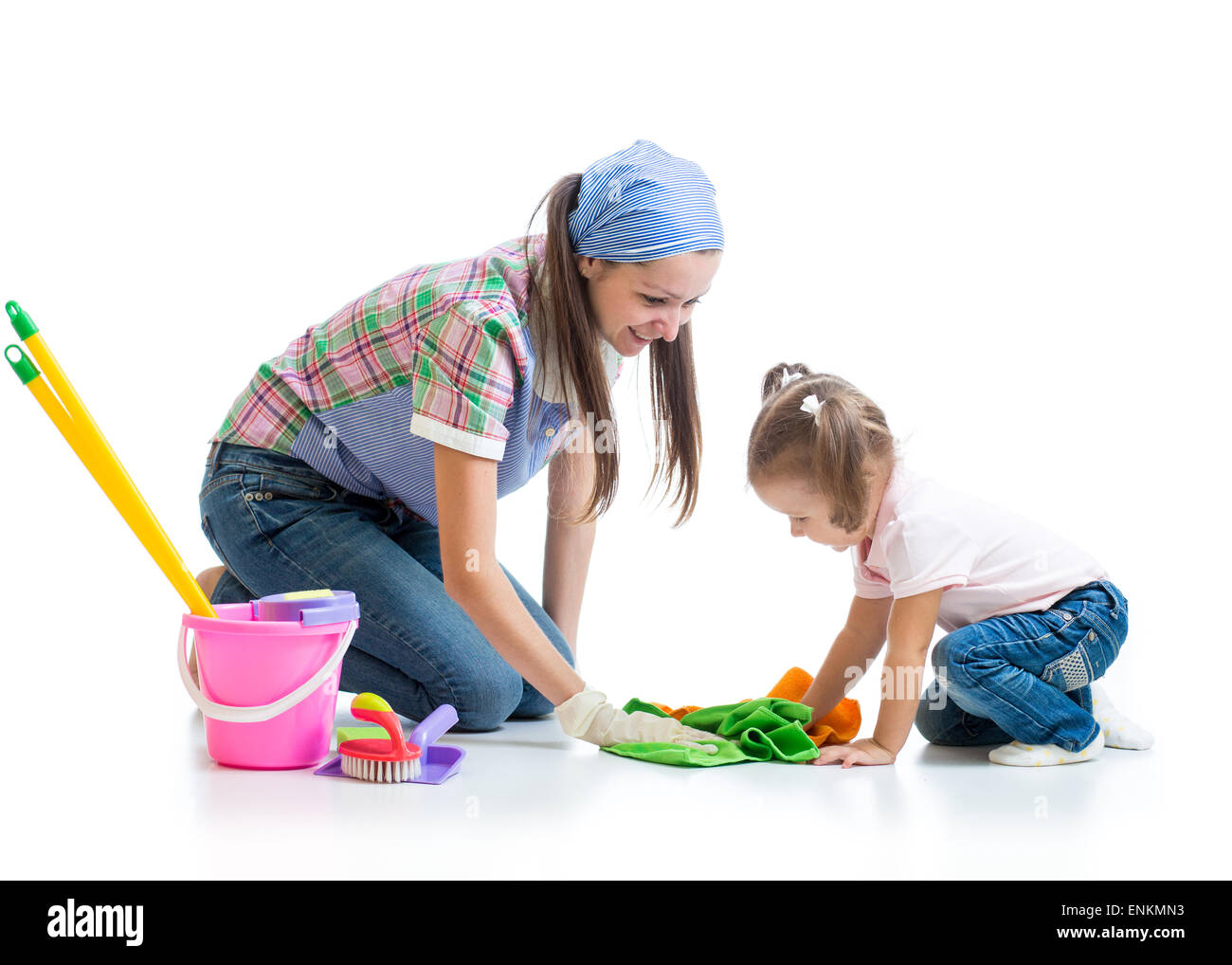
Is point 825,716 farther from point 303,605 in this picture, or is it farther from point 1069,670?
point 303,605

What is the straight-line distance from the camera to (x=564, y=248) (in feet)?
5.69

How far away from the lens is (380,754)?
65.3 inches

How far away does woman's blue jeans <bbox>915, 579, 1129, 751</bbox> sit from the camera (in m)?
1.75

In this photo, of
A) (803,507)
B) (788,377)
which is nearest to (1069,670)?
(803,507)

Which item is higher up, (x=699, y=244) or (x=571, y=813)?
(x=699, y=244)

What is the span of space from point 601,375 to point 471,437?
230 millimetres

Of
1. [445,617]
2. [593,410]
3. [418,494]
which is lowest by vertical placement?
[445,617]

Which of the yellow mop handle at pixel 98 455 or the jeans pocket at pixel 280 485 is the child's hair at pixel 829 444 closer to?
the jeans pocket at pixel 280 485

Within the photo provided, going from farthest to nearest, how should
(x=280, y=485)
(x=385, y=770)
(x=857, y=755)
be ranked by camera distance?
(x=280, y=485), (x=857, y=755), (x=385, y=770)

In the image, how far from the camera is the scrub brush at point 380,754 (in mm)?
1654

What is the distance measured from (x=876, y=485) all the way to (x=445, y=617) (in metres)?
0.76

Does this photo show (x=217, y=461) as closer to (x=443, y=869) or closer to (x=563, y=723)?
(x=563, y=723)

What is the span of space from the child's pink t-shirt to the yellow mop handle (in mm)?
1007
